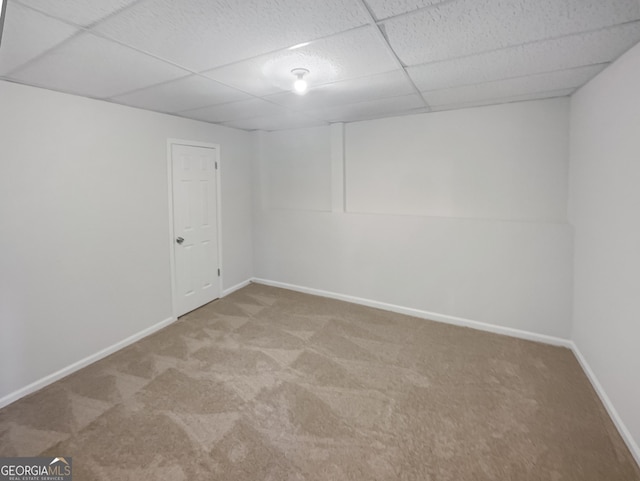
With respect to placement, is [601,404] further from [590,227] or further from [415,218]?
[415,218]

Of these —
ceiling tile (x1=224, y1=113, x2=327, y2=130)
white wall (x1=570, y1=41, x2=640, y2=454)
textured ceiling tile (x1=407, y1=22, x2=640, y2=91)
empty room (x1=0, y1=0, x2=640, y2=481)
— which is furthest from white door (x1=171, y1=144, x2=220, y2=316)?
white wall (x1=570, y1=41, x2=640, y2=454)

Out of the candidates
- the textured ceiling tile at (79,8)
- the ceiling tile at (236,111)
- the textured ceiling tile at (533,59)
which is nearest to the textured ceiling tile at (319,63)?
the textured ceiling tile at (533,59)

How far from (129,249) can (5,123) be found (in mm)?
1366

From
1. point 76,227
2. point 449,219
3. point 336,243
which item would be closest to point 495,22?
point 449,219

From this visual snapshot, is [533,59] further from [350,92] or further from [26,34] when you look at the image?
[26,34]

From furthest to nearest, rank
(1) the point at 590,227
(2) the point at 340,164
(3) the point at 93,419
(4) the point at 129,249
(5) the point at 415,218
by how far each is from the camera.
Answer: (2) the point at 340,164, (5) the point at 415,218, (4) the point at 129,249, (1) the point at 590,227, (3) the point at 93,419

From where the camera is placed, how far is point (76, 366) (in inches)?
109

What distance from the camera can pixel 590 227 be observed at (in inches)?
99.7

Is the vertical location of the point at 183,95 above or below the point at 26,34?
above

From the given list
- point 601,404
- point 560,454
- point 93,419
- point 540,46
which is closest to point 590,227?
point 601,404

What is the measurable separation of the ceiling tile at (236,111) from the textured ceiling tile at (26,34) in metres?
1.48

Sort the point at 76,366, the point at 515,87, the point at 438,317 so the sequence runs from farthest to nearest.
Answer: the point at 438,317
the point at 76,366
the point at 515,87

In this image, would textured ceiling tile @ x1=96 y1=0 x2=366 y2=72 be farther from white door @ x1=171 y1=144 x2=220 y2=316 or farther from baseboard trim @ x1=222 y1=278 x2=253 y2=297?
baseboard trim @ x1=222 y1=278 x2=253 y2=297

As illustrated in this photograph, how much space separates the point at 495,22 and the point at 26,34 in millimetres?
2379
